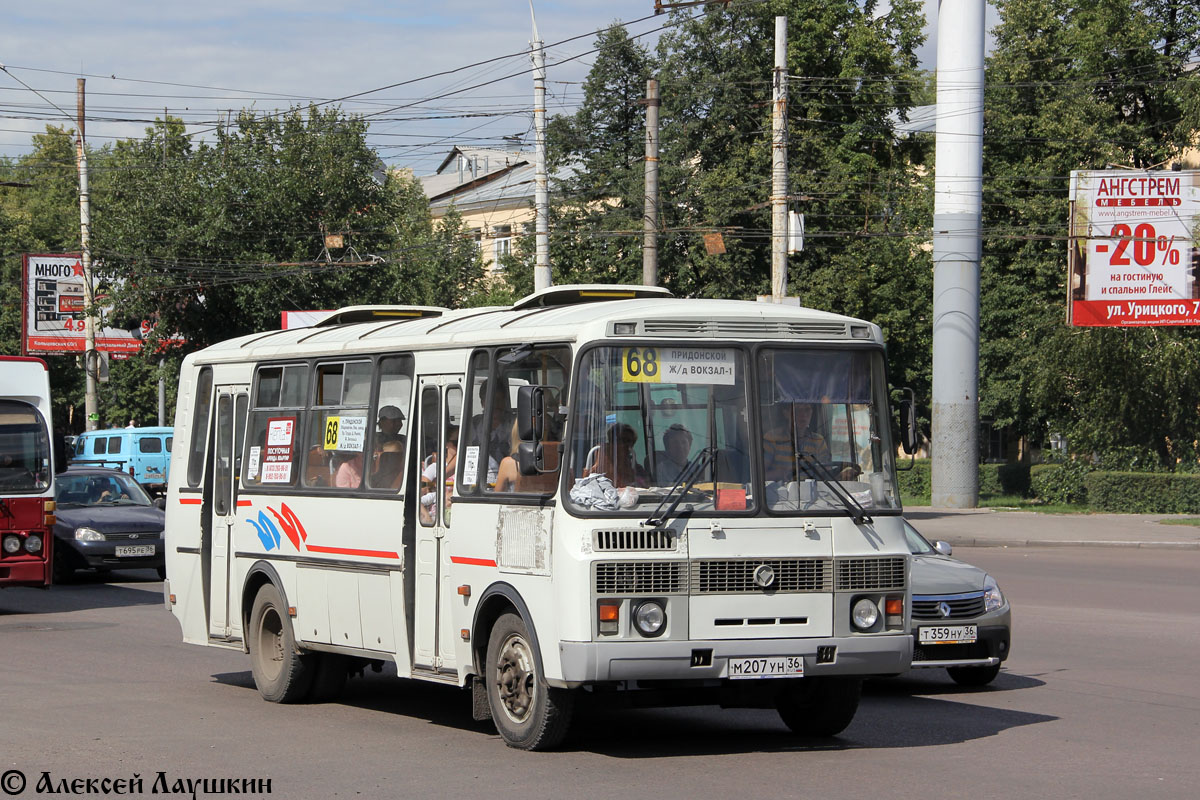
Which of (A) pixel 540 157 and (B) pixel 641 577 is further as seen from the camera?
(A) pixel 540 157

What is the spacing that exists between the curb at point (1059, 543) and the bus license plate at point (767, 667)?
22.7 m

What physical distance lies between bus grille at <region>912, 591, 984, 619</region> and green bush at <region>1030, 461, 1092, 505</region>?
31490mm

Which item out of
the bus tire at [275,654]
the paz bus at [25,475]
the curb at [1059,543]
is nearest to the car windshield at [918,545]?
the bus tire at [275,654]

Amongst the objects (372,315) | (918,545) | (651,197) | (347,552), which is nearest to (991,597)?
(918,545)

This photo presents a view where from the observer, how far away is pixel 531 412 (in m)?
8.52

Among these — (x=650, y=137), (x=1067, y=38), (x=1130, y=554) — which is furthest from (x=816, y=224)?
(x=1130, y=554)

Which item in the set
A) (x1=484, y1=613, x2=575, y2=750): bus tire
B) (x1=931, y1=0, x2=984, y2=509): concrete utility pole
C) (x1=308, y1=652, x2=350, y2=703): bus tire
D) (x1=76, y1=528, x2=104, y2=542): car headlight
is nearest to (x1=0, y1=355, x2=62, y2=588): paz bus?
(x1=76, y1=528, x2=104, y2=542): car headlight

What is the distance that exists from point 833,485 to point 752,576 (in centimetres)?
77

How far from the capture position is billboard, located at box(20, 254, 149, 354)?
149ft

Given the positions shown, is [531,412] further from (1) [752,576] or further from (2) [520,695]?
(2) [520,695]

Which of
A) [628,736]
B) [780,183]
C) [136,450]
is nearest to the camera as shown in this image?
Answer: [628,736]

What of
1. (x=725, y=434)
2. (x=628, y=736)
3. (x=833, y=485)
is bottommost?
(x=628, y=736)

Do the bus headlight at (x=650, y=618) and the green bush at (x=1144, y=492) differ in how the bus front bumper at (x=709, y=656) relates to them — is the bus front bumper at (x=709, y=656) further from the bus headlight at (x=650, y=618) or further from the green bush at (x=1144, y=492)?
the green bush at (x=1144, y=492)

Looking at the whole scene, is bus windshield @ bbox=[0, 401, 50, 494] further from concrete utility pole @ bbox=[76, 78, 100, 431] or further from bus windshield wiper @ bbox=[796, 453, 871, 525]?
concrete utility pole @ bbox=[76, 78, 100, 431]
